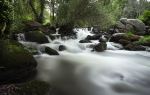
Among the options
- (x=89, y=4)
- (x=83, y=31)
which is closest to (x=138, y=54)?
(x=89, y=4)

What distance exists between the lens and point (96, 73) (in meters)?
11.5

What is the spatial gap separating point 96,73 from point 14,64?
12.8 feet

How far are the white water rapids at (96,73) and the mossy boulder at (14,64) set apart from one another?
0.57 metres

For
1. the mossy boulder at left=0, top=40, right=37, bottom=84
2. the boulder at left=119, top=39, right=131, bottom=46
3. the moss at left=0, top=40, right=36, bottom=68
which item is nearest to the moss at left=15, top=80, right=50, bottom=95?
the mossy boulder at left=0, top=40, right=37, bottom=84

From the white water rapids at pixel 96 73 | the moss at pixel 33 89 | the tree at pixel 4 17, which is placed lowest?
the white water rapids at pixel 96 73

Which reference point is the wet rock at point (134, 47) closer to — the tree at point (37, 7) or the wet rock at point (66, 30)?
the wet rock at point (66, 30)

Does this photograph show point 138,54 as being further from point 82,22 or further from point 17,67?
point 17,67

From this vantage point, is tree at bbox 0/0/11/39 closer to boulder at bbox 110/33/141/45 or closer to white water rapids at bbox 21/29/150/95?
white water rapids at bbox 21/29/150/95

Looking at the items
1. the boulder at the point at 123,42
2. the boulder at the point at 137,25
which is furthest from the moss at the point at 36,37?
the boulder at the point at 137,25

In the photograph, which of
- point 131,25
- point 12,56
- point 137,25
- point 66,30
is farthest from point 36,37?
point 137,25

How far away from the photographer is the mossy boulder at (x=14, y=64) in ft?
30.4

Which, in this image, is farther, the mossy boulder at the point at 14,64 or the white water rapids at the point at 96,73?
the mossy boulder at the point at 14,64

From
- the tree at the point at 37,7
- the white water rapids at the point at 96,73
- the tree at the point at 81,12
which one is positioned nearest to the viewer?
the white water rapids at the point at 96,73

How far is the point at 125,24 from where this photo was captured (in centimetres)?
2980
